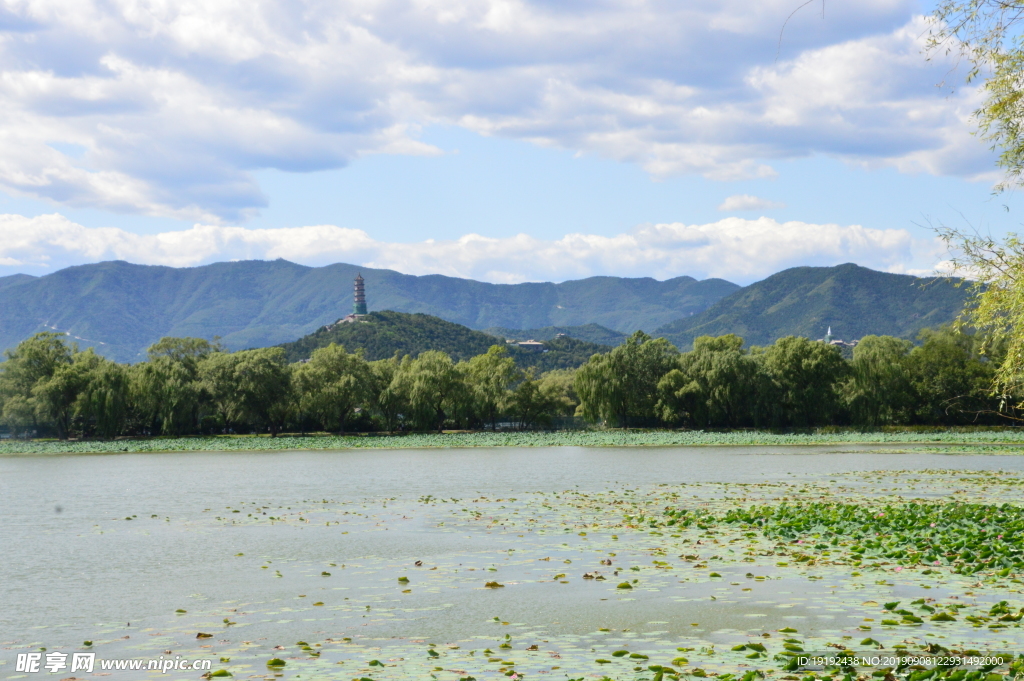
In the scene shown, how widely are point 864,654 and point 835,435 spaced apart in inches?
2596

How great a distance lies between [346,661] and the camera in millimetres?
9445

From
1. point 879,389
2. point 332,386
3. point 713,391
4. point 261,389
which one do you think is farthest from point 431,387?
point 879,389

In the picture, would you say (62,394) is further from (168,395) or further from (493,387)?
(493,387)

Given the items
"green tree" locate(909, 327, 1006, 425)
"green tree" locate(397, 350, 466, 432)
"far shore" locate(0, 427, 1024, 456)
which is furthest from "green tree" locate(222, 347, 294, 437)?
"green tree" locate(909, 327, 1006, 425)

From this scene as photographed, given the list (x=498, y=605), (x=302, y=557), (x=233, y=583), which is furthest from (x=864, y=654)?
(x=302, y=557)

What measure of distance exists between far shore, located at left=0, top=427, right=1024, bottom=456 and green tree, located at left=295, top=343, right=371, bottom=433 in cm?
411

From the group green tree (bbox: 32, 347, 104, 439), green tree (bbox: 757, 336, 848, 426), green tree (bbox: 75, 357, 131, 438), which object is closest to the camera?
green tree (bbox: 32, 347, 104, 439)

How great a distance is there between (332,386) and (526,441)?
21619 millimetres

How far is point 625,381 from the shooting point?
84125mm

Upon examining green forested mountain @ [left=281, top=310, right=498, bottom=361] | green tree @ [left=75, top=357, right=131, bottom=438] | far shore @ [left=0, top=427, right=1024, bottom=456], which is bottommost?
far shore @ [left=0, top=427, right=1024, bottom=456]

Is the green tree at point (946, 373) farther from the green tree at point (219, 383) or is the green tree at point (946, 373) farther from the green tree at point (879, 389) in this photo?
the green tree at point (219, 383)

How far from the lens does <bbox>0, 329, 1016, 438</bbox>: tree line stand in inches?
3071

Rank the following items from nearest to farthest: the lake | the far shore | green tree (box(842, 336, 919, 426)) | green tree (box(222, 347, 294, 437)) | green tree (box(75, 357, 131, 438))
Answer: the lake, the far shore, green tree (box(75, 357, 131, 438)), green tree (box(842, 336, 919, 426)), green tree (box(222, 347, 294, 437))

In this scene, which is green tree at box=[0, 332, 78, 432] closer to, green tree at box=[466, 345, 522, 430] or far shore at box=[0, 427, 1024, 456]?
far shore at box=[0, 427, 1024, 456]
